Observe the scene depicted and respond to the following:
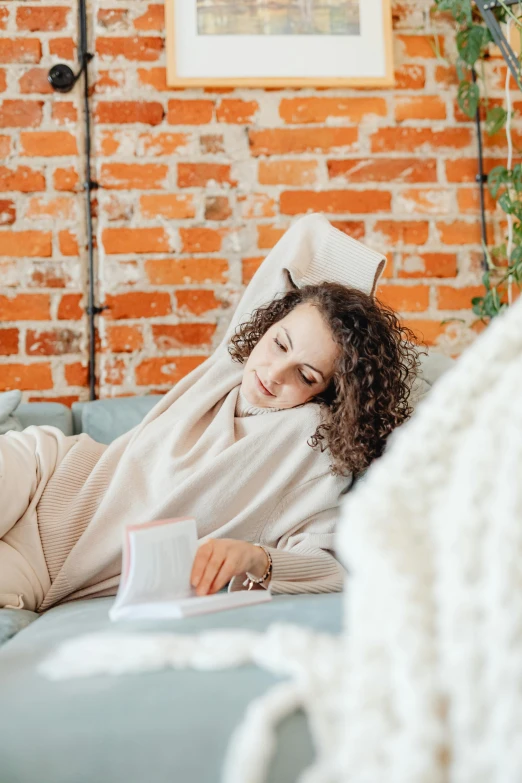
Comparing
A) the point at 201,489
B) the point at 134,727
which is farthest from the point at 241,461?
the point at 134,727

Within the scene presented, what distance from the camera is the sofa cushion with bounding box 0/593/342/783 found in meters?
0.63

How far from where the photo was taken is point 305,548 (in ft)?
4.46

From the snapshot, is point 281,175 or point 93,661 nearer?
point 93,661

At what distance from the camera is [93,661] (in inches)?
29.3

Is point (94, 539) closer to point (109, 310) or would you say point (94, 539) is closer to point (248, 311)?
Result: point (248, 311)

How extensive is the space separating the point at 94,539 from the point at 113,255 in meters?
0.92

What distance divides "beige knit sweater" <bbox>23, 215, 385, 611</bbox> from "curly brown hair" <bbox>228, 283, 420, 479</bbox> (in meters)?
0.05

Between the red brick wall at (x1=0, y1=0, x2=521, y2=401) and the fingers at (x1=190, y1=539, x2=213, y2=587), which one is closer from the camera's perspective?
the fingers at (x1=190, y1=539, x2=213, y2=587)

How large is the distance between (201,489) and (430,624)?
0.86 meters

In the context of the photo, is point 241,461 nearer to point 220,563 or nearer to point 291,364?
point 291,364

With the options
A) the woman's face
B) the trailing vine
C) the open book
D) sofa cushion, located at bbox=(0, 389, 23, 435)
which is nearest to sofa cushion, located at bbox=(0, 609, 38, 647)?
the open book

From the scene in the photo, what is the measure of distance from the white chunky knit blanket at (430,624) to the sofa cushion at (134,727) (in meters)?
0.02

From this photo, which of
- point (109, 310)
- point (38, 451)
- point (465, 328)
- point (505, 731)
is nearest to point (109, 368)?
point (109, 310)

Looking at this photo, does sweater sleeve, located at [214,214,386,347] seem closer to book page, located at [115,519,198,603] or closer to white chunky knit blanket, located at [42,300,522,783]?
book page, located at [115,519,198,603]
